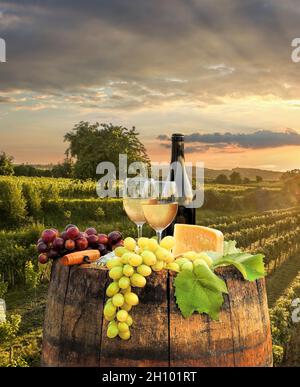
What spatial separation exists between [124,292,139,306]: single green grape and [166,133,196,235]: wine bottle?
5.49 feet

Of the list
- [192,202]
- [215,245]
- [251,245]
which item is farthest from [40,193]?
[215,245]

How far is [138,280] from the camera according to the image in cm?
229

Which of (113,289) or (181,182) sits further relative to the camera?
(181,182)

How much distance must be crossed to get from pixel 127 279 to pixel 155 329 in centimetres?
25

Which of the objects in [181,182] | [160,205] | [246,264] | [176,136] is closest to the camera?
[246,264]

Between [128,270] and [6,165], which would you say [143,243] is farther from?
[6,165]

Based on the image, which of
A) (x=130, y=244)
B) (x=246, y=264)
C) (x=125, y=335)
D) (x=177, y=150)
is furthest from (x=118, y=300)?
(x=177, y=150)

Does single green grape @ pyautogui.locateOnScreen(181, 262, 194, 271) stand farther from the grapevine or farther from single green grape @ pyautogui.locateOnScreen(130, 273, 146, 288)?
single green grape @ pyautogui.locateOnScreen(130, 273, 146, 288)

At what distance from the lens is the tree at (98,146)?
18484mm

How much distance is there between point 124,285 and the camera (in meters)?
2.28

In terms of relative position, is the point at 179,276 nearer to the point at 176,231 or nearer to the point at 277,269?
the point at 176,231

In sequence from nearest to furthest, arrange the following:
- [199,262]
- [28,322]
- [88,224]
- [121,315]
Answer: [121,315] → [199,262] → [28,322] → [88,224]

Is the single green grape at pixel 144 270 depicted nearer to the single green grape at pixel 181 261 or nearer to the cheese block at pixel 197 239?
the single green grape at pixel 181 261

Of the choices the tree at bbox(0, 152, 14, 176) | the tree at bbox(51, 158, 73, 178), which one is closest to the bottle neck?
the tree at bbox(51, 158, 73, 178)
